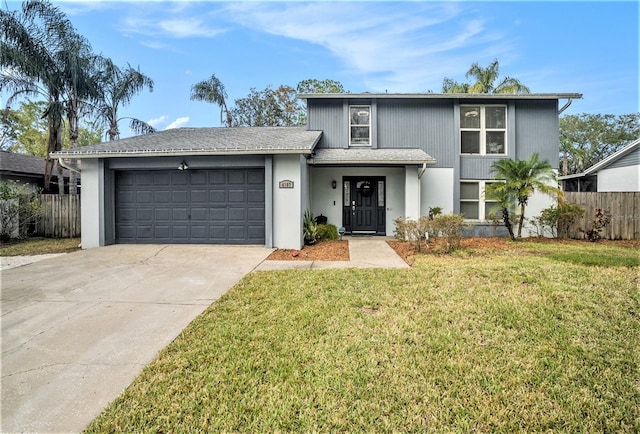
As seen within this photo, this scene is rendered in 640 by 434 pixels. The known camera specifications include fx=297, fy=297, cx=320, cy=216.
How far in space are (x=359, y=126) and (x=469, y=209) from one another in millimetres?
5403

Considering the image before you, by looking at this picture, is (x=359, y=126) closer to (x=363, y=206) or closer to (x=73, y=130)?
(x=363, y=206)

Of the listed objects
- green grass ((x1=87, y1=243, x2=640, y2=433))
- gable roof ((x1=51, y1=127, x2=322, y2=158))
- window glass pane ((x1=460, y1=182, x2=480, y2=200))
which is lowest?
green grass ((x1=87, y1=243, x2=640, y2=433))

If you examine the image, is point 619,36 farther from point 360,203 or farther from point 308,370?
point 308,370

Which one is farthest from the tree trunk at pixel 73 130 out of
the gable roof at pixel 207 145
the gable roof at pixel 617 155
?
the gable roof at pixel 617 155

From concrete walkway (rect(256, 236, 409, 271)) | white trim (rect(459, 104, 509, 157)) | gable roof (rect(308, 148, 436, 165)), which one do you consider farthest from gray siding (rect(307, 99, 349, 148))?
concrete walkway (rect(256, 236, 409, 271))

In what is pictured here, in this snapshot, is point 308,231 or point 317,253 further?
point 308,231

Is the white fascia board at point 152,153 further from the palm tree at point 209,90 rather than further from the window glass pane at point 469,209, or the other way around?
the palm tree at point 209,90

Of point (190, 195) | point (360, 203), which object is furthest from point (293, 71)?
point (190, 195)

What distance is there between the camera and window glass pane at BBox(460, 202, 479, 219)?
38.1 feet

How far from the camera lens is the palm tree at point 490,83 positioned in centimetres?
2061

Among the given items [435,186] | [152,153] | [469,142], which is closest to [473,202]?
[435,186]

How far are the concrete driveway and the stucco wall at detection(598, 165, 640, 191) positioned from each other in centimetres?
1685

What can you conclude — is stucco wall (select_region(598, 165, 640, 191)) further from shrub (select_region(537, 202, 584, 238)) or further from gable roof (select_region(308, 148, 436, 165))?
gable roof (select_region(308, 148, 436, 165))

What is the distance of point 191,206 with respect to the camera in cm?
948
